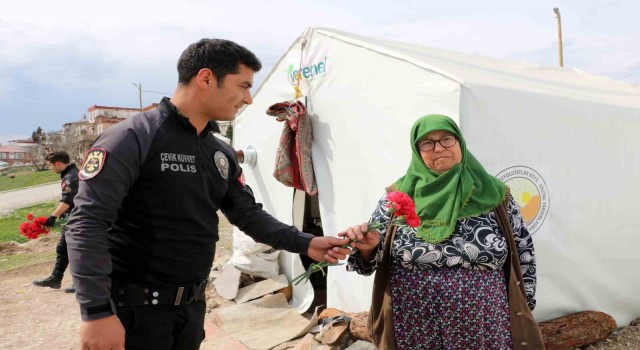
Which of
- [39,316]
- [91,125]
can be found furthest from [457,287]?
[91,125]

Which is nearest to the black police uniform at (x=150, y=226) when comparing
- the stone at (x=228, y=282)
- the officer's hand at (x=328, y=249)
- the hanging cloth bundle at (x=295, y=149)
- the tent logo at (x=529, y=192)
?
the officer's hand at (x=328, y=249)

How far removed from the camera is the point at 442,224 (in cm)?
213

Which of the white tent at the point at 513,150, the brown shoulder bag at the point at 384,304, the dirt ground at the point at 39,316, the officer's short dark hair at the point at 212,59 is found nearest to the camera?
the officer's short dark hair at the point at 212,59

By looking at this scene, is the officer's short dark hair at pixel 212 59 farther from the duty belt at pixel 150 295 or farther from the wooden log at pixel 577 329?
the wooden log at pixel 577 329

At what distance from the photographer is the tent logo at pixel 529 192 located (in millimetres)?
3422

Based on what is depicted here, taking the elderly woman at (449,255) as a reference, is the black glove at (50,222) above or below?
below

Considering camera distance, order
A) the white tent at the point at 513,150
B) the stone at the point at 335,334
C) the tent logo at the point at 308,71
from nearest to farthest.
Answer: the white tent at the point at 513,150
the stone at the point at 335,334
the tent logo at the point at 308,71

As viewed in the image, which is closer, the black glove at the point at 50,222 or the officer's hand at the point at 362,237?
the officer's hand at the point at 362,237

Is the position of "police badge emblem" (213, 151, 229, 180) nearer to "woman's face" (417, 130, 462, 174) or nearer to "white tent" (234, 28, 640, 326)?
"woman's face" (417, 130, 462, 174)

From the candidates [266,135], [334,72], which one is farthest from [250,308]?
[334,72]

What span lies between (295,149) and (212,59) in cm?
275

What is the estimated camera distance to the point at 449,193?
2.14 metres

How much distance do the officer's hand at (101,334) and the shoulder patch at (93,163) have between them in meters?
0.47

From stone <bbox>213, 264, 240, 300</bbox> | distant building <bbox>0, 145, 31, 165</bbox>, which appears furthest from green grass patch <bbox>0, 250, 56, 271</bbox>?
distant building <bbox>0, 145, 31, 165</bbox>
